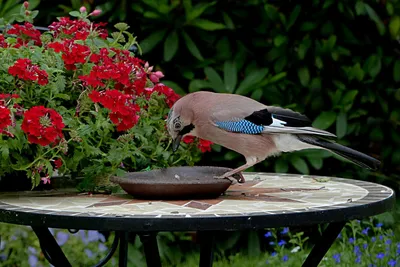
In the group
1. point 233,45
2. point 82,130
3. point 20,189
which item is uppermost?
point 233,45

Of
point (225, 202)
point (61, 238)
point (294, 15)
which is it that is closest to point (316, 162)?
point (294, 15)

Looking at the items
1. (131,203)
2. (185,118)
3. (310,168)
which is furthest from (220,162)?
(131,203)

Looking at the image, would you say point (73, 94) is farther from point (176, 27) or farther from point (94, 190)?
point (176, 27)

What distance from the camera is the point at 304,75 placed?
5.24 metres

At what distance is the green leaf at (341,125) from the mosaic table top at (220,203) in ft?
5.35

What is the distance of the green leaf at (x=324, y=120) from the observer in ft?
16.8

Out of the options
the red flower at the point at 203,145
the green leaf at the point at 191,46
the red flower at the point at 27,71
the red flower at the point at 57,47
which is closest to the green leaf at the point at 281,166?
the green leaf at the point at 191,46

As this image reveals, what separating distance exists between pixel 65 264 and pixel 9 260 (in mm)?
2175

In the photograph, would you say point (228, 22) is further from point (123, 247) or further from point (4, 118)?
point (4, 118)

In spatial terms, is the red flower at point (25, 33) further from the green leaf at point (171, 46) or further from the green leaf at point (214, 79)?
the green leaf at point (214, 79)

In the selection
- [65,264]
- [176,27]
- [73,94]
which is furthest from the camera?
[176,27]

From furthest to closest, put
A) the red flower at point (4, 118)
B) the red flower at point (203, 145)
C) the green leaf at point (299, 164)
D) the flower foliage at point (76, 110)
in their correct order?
the green leaf at point (299, 164) → the red flower at point (203, 145) → the flower foliage at point (76, 110) → the red flower at point (4, 118)

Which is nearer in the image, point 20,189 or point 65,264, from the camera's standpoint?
point 65,264

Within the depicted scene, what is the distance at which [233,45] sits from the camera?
5.40 metres
